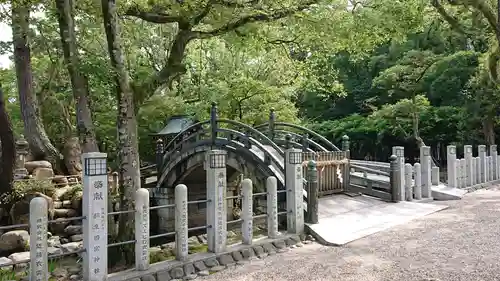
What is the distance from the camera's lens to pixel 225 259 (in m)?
7.50

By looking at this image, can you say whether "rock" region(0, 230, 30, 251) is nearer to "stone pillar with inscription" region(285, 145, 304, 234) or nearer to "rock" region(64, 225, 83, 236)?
"rock" region(64, 225, 83, 236)

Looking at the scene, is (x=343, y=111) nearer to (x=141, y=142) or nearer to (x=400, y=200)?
(x=141, y=142)

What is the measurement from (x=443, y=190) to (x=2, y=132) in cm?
1445

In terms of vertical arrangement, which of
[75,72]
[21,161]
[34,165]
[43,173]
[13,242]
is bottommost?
[13,242]

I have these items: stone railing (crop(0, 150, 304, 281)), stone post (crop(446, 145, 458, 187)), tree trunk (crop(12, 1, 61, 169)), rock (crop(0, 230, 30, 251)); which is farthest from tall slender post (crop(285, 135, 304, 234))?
tree trunk (crop(12, 1, 61, 169))

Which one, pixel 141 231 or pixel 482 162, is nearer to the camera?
pixel 141 231

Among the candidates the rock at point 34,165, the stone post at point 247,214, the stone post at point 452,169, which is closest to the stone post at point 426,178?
the stone post at point 452,169

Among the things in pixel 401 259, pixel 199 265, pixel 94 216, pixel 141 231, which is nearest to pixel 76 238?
pixel 199 265

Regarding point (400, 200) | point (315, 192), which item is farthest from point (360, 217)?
point (400, 200)

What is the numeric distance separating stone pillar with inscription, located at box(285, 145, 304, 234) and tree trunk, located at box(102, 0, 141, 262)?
3249mm

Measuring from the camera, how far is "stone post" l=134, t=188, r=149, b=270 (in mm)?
6520

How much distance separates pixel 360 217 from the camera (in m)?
10.8

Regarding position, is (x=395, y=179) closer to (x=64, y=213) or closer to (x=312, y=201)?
(x=312, y=201)

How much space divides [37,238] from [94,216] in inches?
30.4
